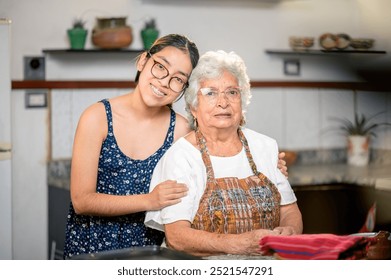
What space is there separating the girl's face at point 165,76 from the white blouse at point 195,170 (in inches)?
5.2

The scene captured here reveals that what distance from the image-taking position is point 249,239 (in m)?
1.80

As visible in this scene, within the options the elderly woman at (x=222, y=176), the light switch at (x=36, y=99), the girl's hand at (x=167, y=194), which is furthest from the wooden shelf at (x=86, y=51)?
the girl's hand at (x=167, y=194)

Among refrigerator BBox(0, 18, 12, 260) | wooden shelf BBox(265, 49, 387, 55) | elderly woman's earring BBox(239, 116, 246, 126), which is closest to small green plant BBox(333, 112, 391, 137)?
wooden shelf BBox(265, 49, 387, 55)

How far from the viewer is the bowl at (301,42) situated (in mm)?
2624

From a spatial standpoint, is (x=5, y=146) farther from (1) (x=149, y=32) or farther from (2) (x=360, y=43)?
(2) (x=360, y=43)

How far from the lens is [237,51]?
250cm

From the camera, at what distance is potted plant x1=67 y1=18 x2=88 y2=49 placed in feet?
7.70

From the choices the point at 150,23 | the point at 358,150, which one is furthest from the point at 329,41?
the point at 150,23

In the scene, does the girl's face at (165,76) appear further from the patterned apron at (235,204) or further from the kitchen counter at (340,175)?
the kitchen counter at (340,175)

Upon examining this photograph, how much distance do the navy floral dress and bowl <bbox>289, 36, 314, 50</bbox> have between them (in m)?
0.72

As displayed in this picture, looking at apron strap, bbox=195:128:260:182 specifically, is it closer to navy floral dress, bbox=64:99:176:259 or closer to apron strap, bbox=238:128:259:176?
apron strap, bbox=238:128:259:176

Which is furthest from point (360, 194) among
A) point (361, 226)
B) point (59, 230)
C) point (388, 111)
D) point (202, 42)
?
point (59, 230)

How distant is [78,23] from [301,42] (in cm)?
80
